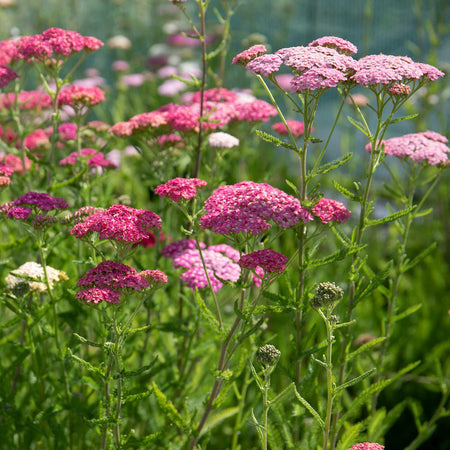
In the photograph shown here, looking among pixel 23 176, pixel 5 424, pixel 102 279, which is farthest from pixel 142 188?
pixel 102 279

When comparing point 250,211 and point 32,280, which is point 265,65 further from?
point 32,280

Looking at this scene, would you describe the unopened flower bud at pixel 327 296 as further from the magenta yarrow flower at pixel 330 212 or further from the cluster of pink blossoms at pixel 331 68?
the cluster of pink blossoms at pixel 331 68

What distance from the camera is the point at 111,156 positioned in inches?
203

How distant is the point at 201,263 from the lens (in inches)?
106

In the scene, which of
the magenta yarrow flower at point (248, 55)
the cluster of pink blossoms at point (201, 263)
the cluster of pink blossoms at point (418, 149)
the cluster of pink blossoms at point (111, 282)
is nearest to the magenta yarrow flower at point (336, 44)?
the magenta yarrow flower at point (248, 55)

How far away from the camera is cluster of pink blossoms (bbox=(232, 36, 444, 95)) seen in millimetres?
2053

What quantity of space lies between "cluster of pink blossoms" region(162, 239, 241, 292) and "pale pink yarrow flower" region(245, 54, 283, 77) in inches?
32.5

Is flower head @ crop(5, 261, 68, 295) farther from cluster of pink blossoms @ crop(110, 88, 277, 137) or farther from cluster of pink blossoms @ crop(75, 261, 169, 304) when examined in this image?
cluster of pink blossoms @ crop(110, 88, 277, 137)

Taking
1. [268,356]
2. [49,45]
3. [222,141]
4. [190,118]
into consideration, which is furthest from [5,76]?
[268,356]

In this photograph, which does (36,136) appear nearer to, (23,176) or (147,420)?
(23,176)

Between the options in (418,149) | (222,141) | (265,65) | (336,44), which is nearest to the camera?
(265,65)

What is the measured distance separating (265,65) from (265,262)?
69cm

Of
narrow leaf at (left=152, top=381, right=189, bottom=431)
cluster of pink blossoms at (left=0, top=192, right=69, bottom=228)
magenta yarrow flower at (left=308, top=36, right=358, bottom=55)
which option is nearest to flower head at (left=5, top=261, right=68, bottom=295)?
cluster of pink blossoms at (left=0, top=192, right=69, bottom=228)

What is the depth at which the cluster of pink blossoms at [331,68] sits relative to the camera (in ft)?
6.73
